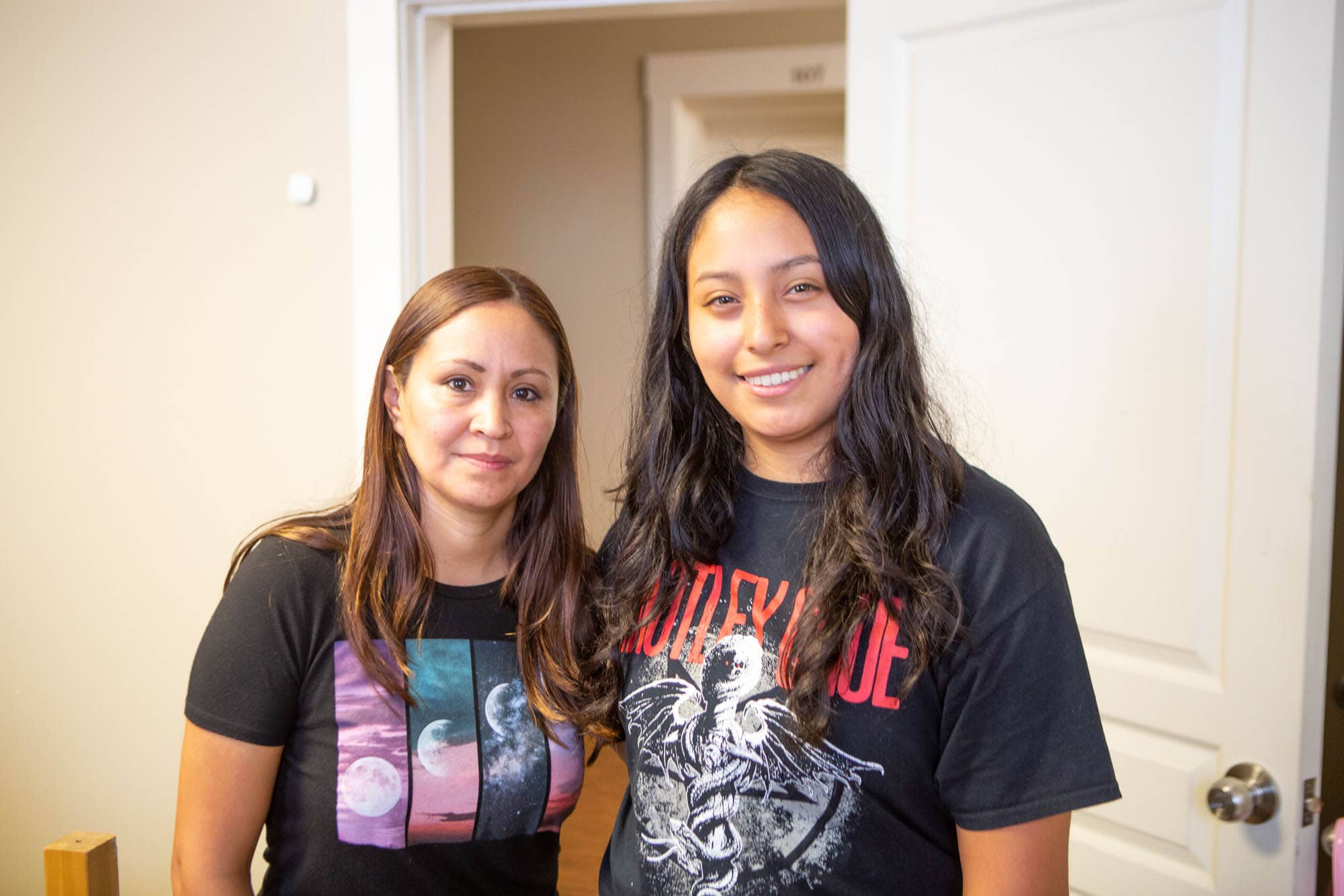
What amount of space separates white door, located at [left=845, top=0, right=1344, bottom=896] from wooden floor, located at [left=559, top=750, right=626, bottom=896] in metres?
1.48

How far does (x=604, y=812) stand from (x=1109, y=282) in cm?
228

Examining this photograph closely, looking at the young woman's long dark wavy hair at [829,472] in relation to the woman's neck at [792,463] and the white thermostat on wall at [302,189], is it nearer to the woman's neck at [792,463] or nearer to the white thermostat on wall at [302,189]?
the woman's neck at [792,463]

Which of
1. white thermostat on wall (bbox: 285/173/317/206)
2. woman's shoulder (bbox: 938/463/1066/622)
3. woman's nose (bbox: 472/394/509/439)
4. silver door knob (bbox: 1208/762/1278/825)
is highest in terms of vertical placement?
white thermostat on wall (bbox: 285/173/317/206)

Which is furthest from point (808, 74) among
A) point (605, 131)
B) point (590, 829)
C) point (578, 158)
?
point (590, 829)

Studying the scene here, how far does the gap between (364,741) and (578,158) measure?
10.4 ft

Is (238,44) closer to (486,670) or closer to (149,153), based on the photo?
(149,153)

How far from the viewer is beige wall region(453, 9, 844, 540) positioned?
388 centimetres

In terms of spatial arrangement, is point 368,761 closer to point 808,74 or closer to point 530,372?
point 530,372

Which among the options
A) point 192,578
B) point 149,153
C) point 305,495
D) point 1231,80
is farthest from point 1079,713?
point 149,153

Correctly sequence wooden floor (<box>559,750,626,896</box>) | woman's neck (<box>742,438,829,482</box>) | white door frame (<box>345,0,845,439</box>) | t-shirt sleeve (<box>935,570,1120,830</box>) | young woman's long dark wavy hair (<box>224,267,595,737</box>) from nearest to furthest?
t-shirt sleeve (<box>935,570,1120,830</box>)
woman's neck (<box>742,438,829,482</box>)
young woman's long dark wavy hair (<box>224,267,595,737</box>)
white door frame (<box>345,0,845,439</box>)
wooden floor (<box>559,750,626,896</box>)

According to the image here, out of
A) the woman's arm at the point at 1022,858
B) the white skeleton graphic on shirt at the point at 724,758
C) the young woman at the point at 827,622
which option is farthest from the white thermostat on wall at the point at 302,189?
the woman's arm at the point at 1022,858

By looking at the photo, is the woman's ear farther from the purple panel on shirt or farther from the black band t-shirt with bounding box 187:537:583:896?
the purple panel on shirt

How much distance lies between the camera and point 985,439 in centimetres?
185

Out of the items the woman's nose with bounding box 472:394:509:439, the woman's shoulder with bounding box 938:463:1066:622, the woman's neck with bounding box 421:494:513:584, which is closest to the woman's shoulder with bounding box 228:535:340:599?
the woman's neck with bounding box 421:494:513:584
